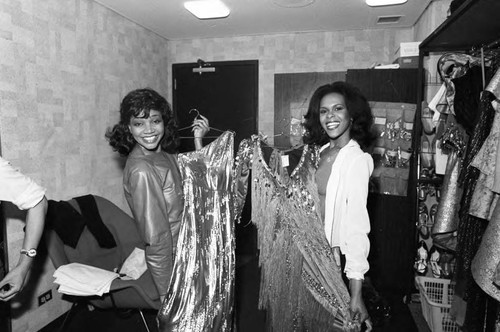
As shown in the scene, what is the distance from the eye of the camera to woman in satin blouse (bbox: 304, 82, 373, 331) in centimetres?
131

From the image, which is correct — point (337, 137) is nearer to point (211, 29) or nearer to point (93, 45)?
point (93, 45)

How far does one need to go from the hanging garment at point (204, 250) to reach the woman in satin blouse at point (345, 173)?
1.43ft

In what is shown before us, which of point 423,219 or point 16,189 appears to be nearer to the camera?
point 16,189

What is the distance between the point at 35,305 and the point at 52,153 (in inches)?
39.2

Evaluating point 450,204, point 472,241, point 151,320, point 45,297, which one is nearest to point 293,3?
point 450,204

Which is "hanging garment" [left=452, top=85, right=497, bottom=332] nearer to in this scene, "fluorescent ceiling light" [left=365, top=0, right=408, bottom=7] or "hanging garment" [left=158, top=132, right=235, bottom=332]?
"hanging garment" [left=158, top=132, right=235, bottom=332]

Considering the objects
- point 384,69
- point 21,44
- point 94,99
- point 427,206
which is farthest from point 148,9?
point 427,206

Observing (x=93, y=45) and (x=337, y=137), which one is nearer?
(x=337, y=137)

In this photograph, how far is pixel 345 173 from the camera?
1.39 metres

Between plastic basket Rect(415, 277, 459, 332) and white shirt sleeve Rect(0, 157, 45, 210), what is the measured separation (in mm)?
2357

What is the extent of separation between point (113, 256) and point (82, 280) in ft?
1.64

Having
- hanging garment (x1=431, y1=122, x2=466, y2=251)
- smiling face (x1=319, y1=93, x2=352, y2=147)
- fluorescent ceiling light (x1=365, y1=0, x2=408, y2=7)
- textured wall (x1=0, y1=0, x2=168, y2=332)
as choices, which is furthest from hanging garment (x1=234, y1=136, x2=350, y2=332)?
fluorescent ceiling light (x1=365, y1=0, x2=408, y2=7)

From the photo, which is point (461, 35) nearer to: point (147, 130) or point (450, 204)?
point (450, 204)

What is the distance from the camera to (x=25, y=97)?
2096 mm
